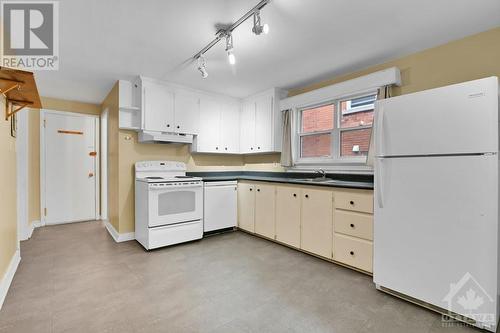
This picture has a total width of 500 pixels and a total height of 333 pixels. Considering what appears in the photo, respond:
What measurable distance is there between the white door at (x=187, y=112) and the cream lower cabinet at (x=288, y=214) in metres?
1.78

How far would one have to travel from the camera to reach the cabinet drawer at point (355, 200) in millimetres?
2418

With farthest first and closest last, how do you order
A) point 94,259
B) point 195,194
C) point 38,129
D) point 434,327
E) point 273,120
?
point 38,129
point 273,120
point 195,194
point 94,259
point 434,327

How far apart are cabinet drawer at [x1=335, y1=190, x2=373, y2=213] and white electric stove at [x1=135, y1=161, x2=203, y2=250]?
2020 mm

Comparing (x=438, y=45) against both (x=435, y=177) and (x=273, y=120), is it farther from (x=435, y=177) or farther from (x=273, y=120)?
(x=273, y=120)

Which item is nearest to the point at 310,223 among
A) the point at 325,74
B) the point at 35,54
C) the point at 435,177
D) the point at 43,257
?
the point at 435,177

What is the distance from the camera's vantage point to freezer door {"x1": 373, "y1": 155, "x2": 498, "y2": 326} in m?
1.65

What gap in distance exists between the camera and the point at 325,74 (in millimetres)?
3340

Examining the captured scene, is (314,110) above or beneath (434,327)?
above

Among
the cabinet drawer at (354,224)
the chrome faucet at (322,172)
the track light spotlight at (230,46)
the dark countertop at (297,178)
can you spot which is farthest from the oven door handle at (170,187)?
the cabinet drawer at (354,224)

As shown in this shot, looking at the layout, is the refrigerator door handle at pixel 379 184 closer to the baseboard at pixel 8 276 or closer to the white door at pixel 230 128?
the white door at pixel 230 128

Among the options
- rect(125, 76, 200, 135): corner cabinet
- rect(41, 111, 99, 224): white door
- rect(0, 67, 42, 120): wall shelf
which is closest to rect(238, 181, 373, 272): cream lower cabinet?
rect(125, 76, 200, 135): corner cabinet

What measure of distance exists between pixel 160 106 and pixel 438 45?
3.55 metres

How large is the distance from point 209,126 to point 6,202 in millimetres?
2717

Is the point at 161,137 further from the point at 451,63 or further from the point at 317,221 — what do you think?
the point at 451,63
